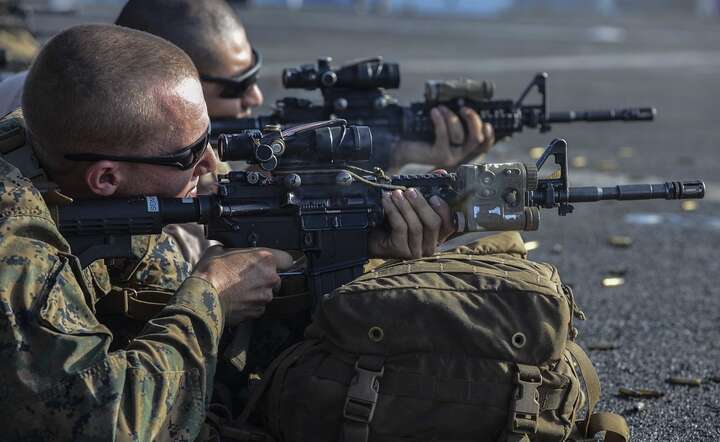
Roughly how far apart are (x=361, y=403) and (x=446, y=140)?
286 cm

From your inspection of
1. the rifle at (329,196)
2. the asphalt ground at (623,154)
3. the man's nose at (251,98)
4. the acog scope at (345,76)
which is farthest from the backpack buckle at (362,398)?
the acog scope at (345,76)

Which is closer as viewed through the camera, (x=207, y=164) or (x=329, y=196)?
(x=207, y=164)

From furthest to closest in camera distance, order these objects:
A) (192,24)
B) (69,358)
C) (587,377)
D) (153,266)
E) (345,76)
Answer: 1. (345,76)
2. (192,24)
3. (153,266)
4. (587,377)
5. (69,358)

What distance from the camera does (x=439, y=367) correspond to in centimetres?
319

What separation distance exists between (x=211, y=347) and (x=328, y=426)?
0.45m

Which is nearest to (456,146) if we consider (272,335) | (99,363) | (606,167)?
(272,335)

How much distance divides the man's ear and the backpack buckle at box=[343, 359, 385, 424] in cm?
91

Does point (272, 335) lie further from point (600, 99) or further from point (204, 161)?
point (600, 99)

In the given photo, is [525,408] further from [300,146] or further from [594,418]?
[300,146]

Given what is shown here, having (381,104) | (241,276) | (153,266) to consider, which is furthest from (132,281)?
(381,104)

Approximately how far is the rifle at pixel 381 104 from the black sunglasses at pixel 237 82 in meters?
0.29

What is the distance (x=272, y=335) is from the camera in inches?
151

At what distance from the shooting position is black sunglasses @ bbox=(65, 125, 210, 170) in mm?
Result: 3098

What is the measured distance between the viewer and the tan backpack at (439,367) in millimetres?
3166
